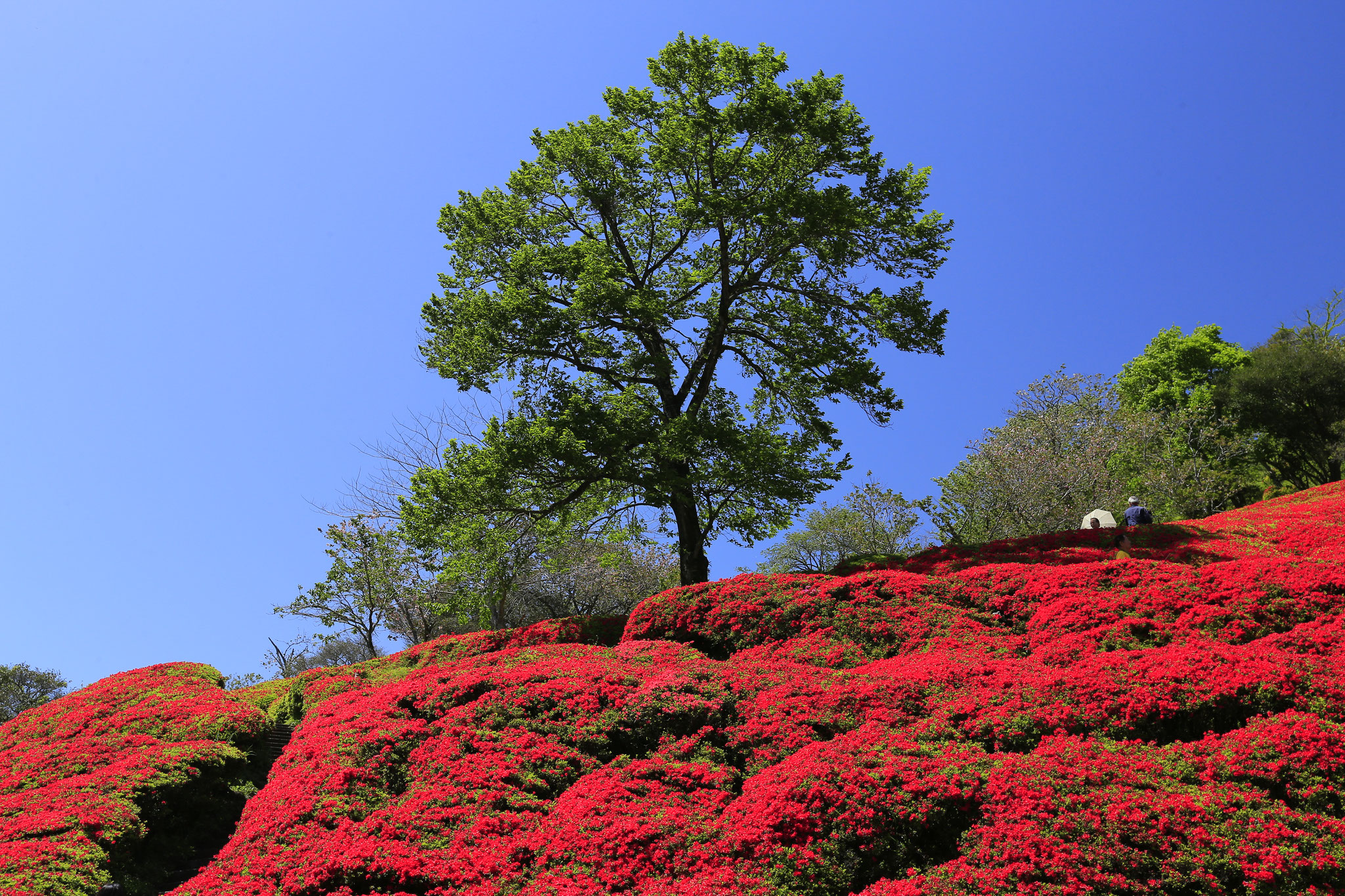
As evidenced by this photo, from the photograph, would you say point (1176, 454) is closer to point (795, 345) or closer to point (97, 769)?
point (795, 345)

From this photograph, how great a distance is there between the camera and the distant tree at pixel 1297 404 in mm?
39969

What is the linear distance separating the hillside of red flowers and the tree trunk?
5605mm

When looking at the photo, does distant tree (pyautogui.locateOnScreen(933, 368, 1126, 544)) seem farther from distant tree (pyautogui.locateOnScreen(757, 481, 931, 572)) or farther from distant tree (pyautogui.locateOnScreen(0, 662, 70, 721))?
distant tree (pyautogui.locateOnScreen(0, 662, 70, 721))

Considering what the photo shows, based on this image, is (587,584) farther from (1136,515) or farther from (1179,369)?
(1179,369)

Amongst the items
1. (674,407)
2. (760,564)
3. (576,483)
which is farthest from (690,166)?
(760,564)

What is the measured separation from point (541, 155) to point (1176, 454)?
28926 millimetres

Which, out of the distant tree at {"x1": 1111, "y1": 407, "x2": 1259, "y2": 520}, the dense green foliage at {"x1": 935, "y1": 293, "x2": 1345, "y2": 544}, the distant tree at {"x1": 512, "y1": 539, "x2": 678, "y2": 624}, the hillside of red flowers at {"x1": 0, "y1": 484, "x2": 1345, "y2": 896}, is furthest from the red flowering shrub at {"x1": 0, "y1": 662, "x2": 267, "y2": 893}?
the distant tree at {"x1": 1111, "y1": 407, "x2": 1259, "y2": 520}

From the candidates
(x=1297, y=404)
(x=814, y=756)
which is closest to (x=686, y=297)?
(x=814, y=756)

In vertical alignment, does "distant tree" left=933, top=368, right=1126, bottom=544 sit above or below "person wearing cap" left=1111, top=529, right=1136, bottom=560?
above

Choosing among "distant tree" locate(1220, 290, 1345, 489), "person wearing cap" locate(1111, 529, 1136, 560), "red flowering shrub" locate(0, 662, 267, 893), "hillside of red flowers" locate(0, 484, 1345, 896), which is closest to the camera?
"hillside of red flowers" locate(0, 484, 1345, 896)

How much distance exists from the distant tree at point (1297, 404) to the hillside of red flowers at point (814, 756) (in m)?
28.3

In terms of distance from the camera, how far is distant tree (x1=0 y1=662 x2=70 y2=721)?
36.2 m

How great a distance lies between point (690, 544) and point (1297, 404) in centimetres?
3534

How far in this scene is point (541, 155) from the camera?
2347 centimetres
